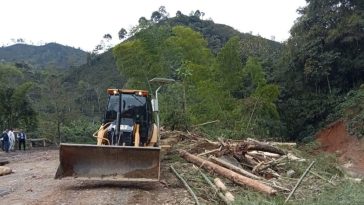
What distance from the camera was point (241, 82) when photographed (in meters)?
30.8

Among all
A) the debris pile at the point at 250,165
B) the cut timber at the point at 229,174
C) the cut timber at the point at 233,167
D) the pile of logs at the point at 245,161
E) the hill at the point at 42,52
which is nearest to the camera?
the cut timber at the point at 229,174

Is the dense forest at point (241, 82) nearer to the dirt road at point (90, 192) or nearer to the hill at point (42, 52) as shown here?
the dirt road at point (90, 192)

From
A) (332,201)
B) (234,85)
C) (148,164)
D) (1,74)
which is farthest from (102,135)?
(1,74)

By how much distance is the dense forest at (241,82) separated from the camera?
25.6 metres

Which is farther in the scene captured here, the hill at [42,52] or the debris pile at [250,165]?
the hill at [42,52]

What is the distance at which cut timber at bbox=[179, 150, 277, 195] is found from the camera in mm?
9219

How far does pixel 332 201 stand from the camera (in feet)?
26.8

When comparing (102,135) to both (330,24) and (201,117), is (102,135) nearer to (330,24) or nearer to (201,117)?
(201,117)

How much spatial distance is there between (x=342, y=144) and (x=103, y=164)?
23.8 metres

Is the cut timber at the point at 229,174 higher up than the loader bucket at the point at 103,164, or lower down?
lower down

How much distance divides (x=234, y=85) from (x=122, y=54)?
8016mm

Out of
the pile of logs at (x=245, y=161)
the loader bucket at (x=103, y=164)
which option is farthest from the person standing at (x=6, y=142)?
the loader bucket at (x=103, y=164)

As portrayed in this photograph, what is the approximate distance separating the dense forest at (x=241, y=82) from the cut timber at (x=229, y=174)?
22.0ft

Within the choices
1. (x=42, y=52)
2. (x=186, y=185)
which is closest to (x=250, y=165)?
(x=186, y=185)
